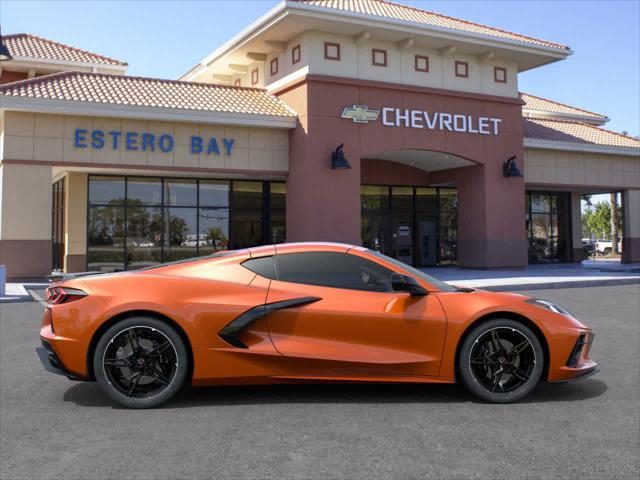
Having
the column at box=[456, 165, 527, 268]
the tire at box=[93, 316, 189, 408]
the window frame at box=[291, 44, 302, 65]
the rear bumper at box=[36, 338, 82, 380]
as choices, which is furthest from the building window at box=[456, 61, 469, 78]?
the rear bumper at box=[36, 338, 82, 380]

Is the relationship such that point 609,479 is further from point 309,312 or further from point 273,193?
point 273,193

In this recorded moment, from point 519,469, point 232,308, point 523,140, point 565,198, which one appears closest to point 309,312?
point 232,308

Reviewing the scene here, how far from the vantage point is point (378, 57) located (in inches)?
859

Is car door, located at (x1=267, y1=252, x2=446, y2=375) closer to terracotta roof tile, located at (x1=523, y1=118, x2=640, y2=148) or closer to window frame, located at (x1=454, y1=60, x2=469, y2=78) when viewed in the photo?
window frame, located at (x1=454, y1=60, x2=469, y2=78)

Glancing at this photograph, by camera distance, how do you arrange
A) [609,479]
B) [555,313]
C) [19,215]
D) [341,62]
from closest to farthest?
[609,479]
[555,313]
[19,215]
[341,62]

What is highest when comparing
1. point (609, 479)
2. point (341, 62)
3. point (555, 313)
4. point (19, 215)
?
point (341, 62)

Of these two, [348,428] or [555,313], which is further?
[555,313]

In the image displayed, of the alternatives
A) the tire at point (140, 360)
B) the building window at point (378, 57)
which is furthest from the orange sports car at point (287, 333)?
the building window at point (378, 57)

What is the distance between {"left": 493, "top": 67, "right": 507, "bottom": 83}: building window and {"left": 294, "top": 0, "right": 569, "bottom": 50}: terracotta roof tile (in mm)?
1232

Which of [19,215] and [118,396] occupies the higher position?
[19,215]

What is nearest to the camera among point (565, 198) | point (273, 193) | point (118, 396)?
point (118, 396)

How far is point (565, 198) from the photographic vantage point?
31.2 m

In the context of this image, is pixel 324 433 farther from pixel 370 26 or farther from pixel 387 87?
pixel 387 87

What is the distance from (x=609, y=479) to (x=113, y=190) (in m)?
20.8
